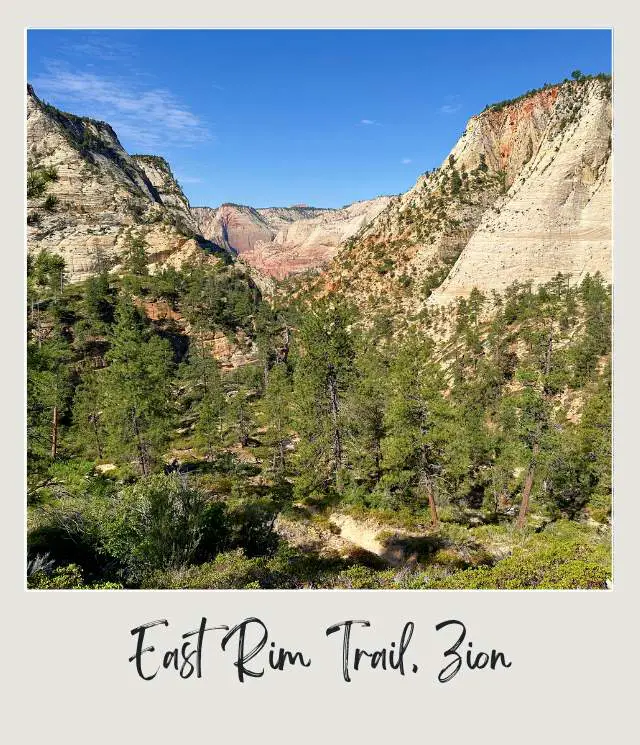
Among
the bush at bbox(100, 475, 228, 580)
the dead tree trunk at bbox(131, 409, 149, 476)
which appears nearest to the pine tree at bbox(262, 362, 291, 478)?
the dead tree trunk at bbox(131, 409, 149, 476)

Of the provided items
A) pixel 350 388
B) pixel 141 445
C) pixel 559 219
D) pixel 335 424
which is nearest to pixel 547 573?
pixel 335 424

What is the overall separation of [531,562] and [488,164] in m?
74.9

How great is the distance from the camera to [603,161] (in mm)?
50125

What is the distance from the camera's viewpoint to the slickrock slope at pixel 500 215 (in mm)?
50250

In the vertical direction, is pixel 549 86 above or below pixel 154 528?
above

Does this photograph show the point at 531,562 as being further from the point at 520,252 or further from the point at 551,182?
the point at 551,182

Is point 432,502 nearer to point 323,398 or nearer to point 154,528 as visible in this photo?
point 323,398

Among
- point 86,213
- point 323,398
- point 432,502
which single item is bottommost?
point 432,502

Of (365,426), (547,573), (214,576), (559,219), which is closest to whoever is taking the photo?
(547,573)

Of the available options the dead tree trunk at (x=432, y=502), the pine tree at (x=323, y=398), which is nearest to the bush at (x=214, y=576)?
the dead tree trunk at (x=432, y=502)

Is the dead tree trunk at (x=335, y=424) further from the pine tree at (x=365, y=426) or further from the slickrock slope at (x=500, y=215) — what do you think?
the slickrock slope at (x=500, y=215)

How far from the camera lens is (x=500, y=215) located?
5550cm

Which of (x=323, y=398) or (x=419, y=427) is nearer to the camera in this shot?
(x=419, y=427)

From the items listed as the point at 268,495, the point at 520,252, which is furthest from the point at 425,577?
the point at 520,252
